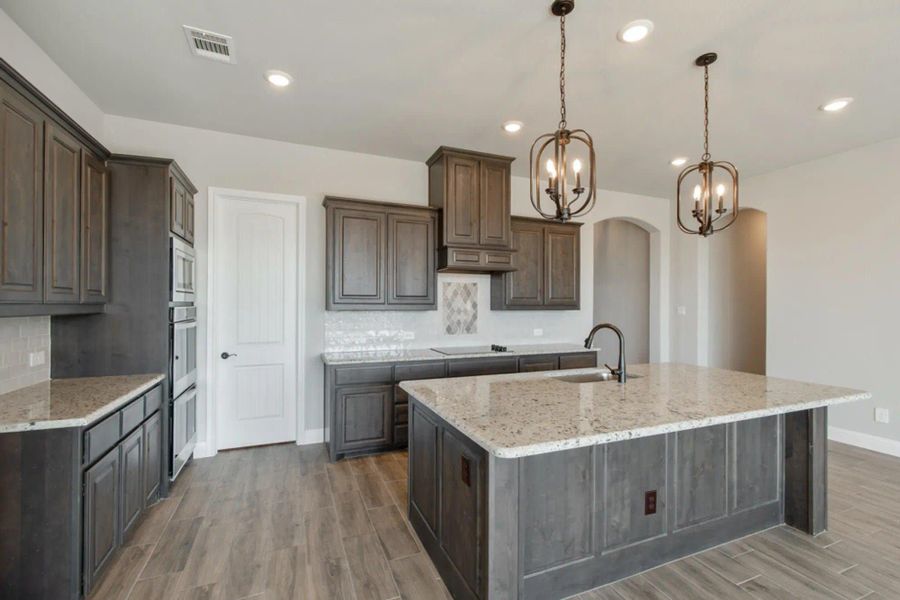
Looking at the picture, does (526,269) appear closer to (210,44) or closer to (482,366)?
(482,366)

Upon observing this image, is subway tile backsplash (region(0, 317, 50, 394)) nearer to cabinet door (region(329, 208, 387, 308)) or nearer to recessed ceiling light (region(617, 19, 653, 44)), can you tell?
cabinet door (region(329, 208, 387, 308))

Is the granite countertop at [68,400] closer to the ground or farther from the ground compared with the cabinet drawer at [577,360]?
farther from the ground

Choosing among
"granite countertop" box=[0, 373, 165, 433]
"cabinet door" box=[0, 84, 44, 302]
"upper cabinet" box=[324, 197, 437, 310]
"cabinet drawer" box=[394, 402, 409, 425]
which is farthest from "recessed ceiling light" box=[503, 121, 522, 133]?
"granite countertop" box=[0, 373, 165, 433]

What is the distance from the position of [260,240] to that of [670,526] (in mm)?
3789

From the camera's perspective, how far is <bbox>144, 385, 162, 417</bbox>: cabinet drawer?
2.50 metres

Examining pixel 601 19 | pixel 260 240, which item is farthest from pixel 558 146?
pixel 260 240

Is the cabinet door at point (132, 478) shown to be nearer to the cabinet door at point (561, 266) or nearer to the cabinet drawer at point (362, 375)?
the cabinet drawer at point (362, 375)

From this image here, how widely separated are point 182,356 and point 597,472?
293cm

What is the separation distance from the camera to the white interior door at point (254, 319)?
3738 millimetres

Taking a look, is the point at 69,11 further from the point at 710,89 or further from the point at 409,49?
the point at 710,89

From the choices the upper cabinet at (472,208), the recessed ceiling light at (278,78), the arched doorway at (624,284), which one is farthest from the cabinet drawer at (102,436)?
the arched doorway at (624,284)

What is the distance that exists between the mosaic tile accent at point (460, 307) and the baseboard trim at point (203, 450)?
2.45 meters

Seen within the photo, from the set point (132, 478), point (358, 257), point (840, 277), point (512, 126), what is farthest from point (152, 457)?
point (840, 277)

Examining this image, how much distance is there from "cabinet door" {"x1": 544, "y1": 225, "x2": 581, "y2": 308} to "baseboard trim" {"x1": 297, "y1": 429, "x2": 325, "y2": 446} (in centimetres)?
279
